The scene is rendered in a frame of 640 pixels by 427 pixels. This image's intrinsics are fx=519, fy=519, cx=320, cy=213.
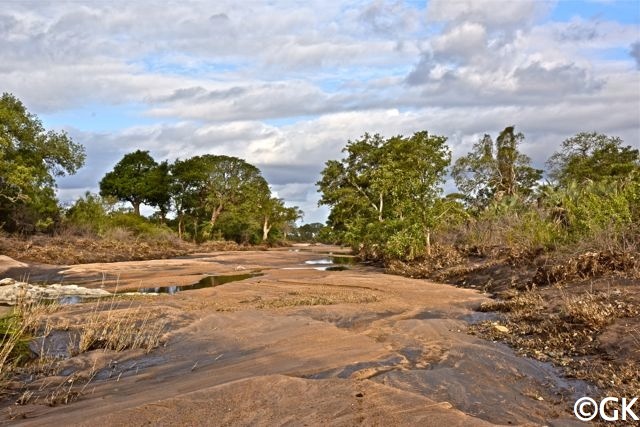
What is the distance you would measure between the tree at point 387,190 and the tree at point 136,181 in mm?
25804

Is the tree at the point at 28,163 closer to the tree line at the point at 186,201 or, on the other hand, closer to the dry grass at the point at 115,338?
the tree line at the point at 186,201

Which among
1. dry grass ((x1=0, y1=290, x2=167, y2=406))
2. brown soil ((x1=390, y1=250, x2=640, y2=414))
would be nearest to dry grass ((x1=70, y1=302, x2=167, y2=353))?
dry grass ((x1=0, y1=290, x2=167, y2=406))

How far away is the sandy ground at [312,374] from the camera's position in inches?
200

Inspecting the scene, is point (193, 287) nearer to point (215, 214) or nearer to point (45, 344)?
point (45, 344)

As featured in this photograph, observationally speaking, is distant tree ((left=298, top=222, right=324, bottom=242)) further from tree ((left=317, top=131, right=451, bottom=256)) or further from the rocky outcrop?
the rocky outcrop

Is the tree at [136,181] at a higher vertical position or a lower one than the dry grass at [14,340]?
higher

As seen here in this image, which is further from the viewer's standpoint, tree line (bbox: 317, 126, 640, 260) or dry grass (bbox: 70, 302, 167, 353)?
tree line (bbox: 317, 126, 640, 260)

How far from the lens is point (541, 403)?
19.6ft

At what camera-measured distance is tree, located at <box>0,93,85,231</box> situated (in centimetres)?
3180

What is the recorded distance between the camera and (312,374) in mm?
6691

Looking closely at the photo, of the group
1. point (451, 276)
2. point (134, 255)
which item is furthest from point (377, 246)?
point (134, 255)

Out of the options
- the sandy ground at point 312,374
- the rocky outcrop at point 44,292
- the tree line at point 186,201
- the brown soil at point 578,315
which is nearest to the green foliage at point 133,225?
the tree line at point 186,201

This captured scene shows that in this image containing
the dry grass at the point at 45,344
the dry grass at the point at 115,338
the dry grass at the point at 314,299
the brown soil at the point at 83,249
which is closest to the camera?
the dry grass at the point at 45,344

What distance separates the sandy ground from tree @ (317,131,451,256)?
12.9m
